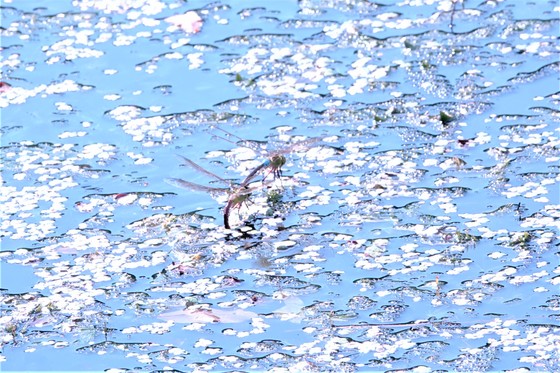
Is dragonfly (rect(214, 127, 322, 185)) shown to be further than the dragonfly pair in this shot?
Yes

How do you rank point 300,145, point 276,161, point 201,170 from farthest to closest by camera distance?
1. point 300,145
2. point 201,170
3. point 276,161

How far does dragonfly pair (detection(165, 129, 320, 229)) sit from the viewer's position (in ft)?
20.6

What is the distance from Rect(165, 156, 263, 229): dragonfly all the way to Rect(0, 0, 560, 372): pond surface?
74mm

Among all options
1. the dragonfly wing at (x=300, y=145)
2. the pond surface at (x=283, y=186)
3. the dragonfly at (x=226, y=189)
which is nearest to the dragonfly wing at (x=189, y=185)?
the dragonfly at (x=226, y=189)

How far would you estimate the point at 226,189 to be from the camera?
256 inches

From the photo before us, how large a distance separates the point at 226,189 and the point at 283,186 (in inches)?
12.5

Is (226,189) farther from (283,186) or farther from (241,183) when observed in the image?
(283,186)

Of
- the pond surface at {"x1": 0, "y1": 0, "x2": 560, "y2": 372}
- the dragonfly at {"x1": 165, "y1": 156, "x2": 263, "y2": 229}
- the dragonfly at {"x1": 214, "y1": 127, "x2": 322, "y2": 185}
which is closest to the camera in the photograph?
Result: the pond surface at {"x1": 0, "y1": 0, "x2": 560, "y2": 372}

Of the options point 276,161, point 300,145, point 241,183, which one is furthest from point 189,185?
point 300,145

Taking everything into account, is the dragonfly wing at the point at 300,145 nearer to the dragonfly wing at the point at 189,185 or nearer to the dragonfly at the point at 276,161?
the dragonfly at the point at 276,161

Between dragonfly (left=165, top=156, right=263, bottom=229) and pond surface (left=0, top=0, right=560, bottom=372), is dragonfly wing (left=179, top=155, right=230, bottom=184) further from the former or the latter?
pond surface (left=0, top=0, right=560, bottom=372)

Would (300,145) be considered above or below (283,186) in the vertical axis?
above

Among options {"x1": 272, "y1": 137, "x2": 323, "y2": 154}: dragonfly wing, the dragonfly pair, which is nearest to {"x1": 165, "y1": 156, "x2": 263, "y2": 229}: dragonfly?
the dragonfly pair

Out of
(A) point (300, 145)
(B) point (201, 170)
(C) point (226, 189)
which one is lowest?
(C) point (226, 189)
